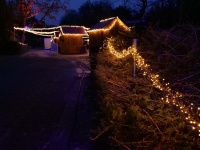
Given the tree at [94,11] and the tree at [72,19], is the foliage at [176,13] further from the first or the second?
the tree at [72,19]

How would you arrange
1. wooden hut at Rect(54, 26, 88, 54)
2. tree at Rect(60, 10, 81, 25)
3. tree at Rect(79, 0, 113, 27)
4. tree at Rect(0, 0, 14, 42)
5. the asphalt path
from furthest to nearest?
tree at Rect(60, 10, 81, 25) → tree at Rect(79, 0, 113, 27) → wooden hut at Rect(54, 26, 88, 54) → tree at Rect(0, 0, 14, 42) → the asphalt path

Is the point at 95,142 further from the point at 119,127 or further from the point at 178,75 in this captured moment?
the point at 178,75

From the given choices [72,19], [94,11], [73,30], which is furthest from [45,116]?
[72,19]

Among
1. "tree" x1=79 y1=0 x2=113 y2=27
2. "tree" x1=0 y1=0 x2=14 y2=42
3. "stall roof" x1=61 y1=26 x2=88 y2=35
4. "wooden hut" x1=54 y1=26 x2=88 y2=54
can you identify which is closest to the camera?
"tree" x1=0 y1=0 x2=14 y2=42

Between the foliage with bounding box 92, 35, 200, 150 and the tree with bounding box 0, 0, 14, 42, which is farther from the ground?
the tree with bounding box 0, 0, 14, 42

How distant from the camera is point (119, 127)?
393cm

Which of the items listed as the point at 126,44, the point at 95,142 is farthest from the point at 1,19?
the point at 95,142

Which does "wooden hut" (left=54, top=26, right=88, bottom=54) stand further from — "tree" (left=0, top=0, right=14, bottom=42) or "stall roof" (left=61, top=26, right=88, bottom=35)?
"tree" (left=0, top=0, right=14, bottom=42)

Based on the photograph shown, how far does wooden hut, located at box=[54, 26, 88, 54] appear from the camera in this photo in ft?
100

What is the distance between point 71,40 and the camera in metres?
30.7

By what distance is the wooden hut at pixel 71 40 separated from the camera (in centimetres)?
3058

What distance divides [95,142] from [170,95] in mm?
1612

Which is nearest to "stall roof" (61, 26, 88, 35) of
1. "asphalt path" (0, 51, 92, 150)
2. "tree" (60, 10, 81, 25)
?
"tree" (60, 10, 81, 25)

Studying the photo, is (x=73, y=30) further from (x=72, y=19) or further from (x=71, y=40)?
(x=72, y=19)
